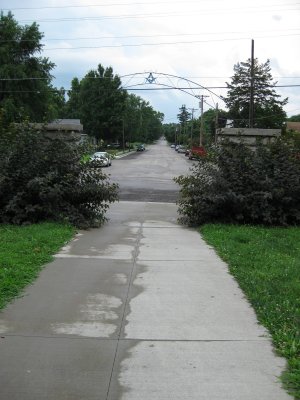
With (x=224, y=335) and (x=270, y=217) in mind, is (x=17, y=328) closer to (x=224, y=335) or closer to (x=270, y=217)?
(x=224, y=335)

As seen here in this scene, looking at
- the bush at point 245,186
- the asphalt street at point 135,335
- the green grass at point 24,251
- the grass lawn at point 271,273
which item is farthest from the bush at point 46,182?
the asphalt street at point 135,335

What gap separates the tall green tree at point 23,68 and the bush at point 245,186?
40019 millimetres

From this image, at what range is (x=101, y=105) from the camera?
9312cm

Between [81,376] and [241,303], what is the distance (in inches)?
98.6

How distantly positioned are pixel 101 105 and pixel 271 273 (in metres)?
88.8

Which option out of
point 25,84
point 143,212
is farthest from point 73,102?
point 143,212

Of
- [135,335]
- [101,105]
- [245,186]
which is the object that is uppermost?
[101,105]

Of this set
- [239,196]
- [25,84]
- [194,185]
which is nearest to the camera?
[239,196]

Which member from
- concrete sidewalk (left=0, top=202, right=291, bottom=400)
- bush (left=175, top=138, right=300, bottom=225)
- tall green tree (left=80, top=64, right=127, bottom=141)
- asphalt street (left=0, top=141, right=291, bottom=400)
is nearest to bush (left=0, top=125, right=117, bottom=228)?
bush (left=175, top=138, right=300, bottom=225)

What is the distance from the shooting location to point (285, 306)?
5434mm

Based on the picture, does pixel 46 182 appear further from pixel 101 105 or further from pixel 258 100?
pixel 101 105

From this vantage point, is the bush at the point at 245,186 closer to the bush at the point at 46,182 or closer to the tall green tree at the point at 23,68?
the bush at the point at 46,182

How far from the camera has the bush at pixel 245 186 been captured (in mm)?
11602

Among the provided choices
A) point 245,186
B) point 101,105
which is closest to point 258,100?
point 101,105
